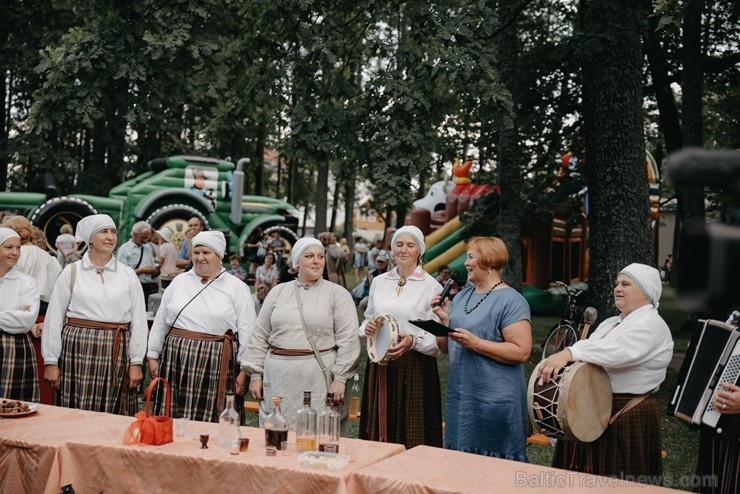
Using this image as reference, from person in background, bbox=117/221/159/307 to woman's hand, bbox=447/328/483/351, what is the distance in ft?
18.8

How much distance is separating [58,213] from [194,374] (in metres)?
15.5

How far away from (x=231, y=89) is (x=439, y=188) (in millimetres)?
13070

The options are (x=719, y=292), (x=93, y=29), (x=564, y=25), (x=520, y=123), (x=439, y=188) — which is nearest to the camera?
(x=719, y=292)

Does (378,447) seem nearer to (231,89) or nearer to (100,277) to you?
(100,277)

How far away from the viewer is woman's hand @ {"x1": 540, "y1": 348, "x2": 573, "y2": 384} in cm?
434

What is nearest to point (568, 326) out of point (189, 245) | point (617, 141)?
point (617, 141)

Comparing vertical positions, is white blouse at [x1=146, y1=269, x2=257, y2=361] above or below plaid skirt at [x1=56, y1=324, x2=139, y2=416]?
above

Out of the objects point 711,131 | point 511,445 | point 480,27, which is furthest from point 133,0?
point 711,131

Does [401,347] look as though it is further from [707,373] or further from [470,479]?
[707,373]

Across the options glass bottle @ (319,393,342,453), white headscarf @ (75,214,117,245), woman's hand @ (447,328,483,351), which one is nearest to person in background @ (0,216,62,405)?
white headscarf @ (75,214,117,245)

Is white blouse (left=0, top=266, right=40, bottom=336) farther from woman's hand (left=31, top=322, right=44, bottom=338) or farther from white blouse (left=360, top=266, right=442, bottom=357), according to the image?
white blouse (left=360, top=266, right=442, bottom=357)

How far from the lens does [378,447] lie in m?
4.04

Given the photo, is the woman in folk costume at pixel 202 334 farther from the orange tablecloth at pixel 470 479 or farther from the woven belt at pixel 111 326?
the orange tablecloth at pixel 470 479

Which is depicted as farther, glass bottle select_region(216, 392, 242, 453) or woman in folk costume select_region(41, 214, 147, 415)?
woman in folk costume select_region(41, 214, 147, 415)
